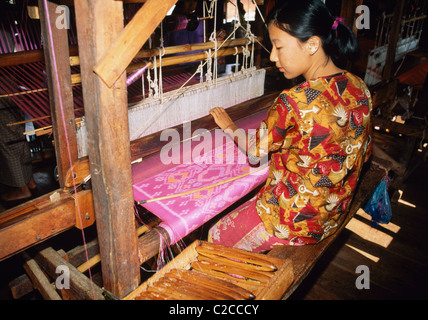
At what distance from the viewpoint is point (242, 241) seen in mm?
1907

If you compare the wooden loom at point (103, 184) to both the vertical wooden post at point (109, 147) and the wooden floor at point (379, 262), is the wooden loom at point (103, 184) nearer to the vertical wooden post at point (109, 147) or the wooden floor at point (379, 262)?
the vertical wooden post at point (109, 147)

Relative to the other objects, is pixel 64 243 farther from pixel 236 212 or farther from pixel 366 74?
pixel 366 74

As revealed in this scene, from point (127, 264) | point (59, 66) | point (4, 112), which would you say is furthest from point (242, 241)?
point (4, 112)

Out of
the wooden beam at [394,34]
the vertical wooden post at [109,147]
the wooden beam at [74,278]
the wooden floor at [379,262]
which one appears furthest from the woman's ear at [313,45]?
the wooden beam at [394,34]

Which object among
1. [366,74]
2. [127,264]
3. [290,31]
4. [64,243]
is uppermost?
[290,31]

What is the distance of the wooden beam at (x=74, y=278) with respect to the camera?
1.65m

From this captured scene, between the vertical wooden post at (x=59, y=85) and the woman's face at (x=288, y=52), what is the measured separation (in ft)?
3.36

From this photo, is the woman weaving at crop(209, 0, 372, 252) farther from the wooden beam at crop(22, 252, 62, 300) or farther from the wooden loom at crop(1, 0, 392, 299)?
the wooden beam at crop(22, 252, 62, 300)

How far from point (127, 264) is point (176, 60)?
1550mm

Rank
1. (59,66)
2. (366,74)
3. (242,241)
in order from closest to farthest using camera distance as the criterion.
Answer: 1. (59,66)
2. (242,241)
3. (366,74)

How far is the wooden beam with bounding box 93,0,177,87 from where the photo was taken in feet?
3.53

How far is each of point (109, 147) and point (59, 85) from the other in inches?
25.9

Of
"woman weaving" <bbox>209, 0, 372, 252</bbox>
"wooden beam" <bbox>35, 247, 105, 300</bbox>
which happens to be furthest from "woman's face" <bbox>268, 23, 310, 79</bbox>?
"wooden beam" <bbox>35, 247, 105, 300</bbox>

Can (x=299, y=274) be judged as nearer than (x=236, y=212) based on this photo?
Yes
